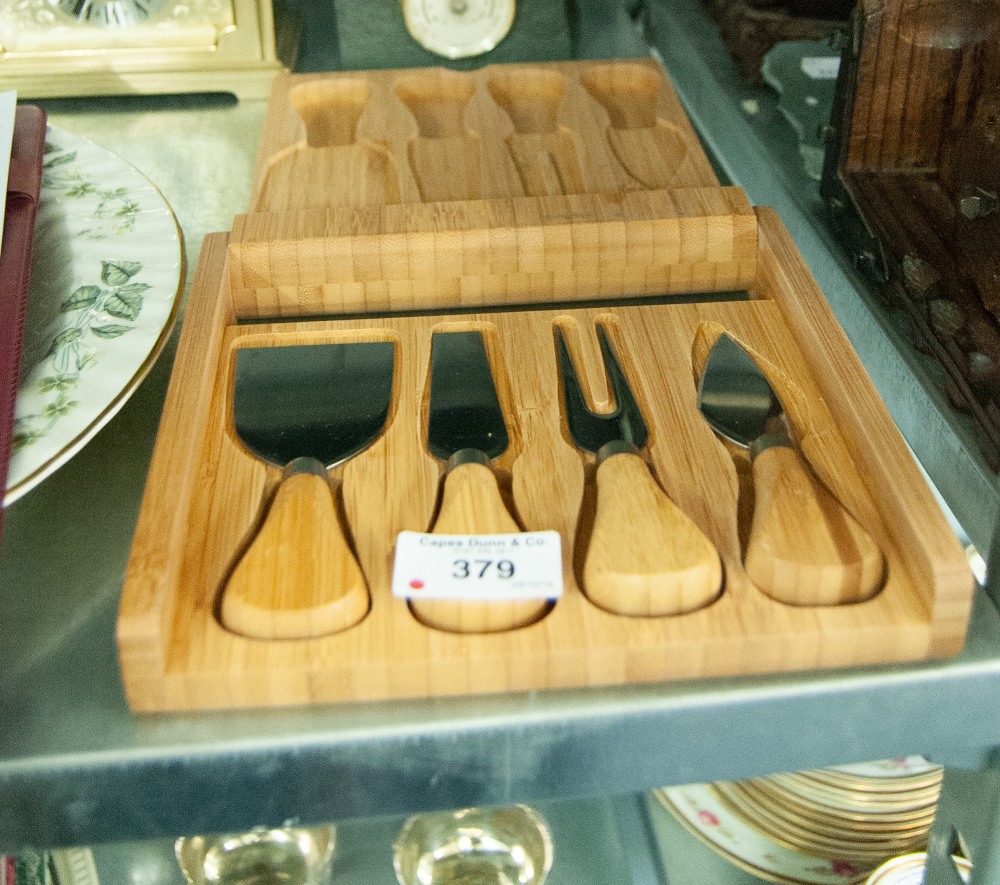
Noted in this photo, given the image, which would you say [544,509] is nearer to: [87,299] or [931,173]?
[87,299]

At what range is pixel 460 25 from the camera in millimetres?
960

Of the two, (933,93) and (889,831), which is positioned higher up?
(933,93)

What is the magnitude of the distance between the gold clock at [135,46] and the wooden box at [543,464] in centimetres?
30

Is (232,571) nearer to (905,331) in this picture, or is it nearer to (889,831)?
(905,331)

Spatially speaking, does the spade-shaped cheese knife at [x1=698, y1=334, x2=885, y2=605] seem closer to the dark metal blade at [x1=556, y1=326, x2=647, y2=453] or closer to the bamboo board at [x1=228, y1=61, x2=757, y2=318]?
the dark metal blade at [x1=556, y1=326, x2=647, y2=453]

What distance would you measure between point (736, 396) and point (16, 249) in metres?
0.37

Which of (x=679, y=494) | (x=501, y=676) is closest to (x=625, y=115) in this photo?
(x=679, y=494)

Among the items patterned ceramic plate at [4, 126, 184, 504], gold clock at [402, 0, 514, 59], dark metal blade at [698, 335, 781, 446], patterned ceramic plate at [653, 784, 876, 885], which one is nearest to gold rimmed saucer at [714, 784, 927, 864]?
patterned ceramic plate at [653, 784, 876, 885]

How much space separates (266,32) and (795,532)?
72 cm

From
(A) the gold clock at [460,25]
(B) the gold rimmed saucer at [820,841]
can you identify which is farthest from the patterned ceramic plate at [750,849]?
(A) the gold clock at [460,25]

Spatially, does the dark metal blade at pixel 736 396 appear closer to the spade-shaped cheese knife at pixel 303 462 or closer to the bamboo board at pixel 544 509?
the bamboo board at pixel 544 509

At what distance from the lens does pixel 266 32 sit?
94 cm

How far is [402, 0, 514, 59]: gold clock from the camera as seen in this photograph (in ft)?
3.12

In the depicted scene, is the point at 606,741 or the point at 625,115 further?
the point at 625,115
